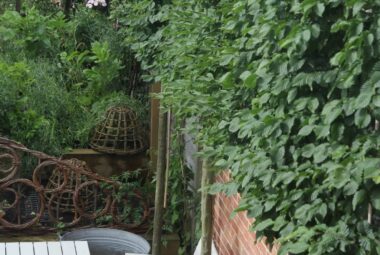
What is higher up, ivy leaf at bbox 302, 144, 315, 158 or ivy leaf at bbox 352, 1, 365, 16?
ivy leaf at bbox 352, 1, 365, 16

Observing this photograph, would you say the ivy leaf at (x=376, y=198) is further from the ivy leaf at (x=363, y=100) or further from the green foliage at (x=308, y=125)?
the ivy leaf at (x=363, y=100)

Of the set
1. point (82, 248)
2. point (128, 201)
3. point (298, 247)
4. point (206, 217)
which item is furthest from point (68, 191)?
point (298, 247)

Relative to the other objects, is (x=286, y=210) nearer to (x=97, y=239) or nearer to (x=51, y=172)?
(x=97, y=239)

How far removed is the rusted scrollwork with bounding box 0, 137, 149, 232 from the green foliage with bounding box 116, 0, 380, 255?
384 cm

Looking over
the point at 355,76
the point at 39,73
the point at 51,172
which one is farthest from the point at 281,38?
the point at 39,73

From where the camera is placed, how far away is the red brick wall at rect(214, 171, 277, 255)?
4916 mm

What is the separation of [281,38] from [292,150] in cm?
43

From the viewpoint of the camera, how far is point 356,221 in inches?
111

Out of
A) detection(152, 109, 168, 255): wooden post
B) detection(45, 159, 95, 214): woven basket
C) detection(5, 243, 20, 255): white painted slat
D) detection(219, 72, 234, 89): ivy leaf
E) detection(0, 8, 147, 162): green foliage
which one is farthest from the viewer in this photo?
detection(0, 8, 147, 162): green foliage

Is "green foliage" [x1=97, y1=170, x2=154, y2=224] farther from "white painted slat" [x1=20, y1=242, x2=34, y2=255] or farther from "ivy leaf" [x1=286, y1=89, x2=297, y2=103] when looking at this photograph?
"ivy leaf" [x1=286, y1=89, x2=297, y2=103]

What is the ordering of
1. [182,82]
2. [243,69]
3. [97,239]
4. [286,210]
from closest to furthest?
[286,210] → [243,69] → [182,82] → [97,239]

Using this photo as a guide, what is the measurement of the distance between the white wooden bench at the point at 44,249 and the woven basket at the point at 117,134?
2.33m

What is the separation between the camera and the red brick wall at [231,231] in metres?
4.92

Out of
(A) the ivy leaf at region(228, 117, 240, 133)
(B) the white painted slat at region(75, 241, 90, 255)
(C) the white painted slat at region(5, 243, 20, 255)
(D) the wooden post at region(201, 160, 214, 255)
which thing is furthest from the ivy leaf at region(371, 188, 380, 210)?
(C) the white painted slat at region(5, 243, 20, 255)
